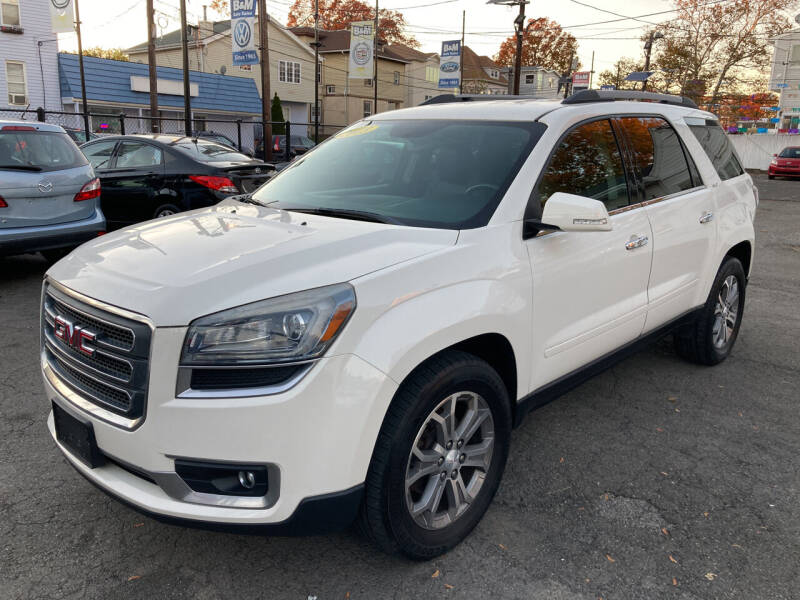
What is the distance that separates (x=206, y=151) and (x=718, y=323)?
7.10m

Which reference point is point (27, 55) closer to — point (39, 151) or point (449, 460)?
point (39, 151)

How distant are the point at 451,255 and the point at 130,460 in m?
1.37

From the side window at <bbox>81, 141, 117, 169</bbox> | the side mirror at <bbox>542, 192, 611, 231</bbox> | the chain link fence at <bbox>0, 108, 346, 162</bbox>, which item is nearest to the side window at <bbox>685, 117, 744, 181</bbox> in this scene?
the side mirror at <bbox>542, 192, 611, 231</bbox>

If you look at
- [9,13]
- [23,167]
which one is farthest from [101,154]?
[9,13]

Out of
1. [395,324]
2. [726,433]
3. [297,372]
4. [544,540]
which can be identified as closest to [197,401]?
[297,372]

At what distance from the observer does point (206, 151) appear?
369 inches

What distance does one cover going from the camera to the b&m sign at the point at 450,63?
29.1 m

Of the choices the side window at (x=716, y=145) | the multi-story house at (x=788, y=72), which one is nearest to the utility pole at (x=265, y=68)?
the side window at (x=716, y=145)

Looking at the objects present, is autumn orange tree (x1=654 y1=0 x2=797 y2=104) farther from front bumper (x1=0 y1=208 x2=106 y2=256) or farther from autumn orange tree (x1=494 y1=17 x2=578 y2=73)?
front bumper (x1=0 y1=208 x2=106 y2=256)

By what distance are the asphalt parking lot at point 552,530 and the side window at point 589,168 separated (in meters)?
1.38

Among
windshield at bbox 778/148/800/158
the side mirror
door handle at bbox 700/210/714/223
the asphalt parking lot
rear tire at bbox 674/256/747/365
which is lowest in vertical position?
the asphalt parking lot

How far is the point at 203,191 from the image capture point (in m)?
8.88

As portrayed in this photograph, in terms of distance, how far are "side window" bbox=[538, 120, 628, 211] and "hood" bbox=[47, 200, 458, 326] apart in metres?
0.77

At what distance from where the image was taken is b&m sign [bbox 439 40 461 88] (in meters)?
29.1
